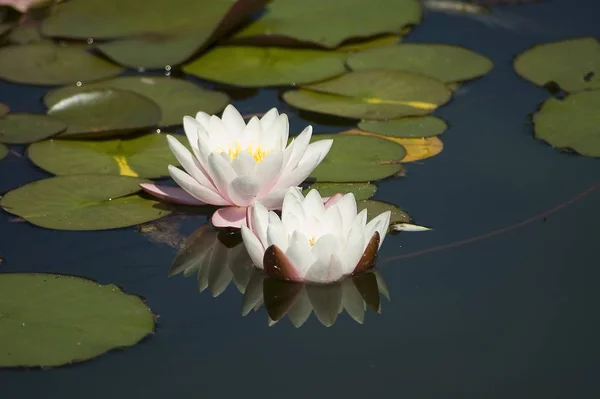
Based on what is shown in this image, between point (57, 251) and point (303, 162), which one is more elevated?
point (303, 162)

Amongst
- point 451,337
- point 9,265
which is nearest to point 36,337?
point 9,265

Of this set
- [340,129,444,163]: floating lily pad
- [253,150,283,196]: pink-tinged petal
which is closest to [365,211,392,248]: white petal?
[253,150,283,196]: pink-tinged petal

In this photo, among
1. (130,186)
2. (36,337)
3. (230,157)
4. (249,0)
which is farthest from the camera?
(249,0)

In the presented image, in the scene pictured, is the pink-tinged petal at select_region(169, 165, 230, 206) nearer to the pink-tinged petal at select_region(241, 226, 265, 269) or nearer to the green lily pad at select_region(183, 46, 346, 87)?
the pink-tinged petal at select_region(241, 226, 265, 269)

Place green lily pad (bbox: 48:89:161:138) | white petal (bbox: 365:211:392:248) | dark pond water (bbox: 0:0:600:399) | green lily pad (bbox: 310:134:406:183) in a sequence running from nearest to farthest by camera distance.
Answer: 1. dark pond water (bbox: 0:0:600:399)
2. white petal (bbox: 365:211:392:248)
3. green lily pad (bbox: 310:134:406:183)
4. green lily pad (bbox: 48:89:161:138)

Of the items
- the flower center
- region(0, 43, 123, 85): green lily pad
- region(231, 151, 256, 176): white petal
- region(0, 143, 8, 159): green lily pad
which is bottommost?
region(0, 43, 123, 85): green lily pad

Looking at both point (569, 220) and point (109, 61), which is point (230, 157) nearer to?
point (569, 220)

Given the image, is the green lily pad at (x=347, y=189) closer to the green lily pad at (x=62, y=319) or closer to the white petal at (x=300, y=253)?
the white petal at (x=300, y=253)

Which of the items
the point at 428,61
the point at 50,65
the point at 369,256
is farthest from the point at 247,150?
the point at 50,65
